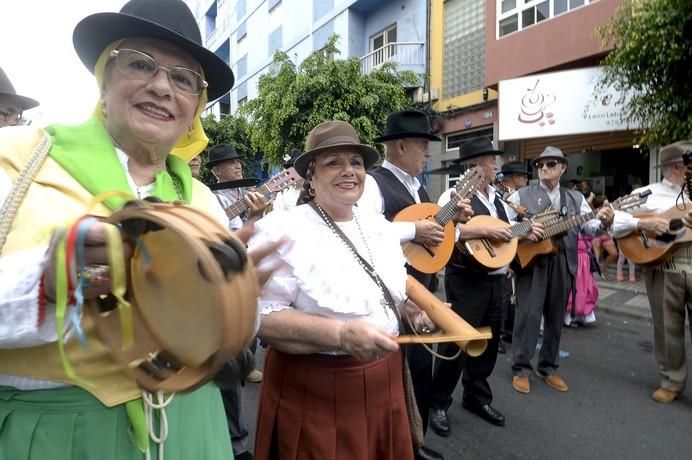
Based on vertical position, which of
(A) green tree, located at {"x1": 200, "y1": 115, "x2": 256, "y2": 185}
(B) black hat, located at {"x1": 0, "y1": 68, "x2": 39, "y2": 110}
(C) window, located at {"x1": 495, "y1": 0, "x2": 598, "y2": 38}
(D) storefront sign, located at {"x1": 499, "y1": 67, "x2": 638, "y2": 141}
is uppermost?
A: (C) window, located at {"x1": 495, "y1": 0, "x2": 598, "y2": 38}

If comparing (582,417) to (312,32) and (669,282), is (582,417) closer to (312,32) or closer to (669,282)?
(669,282)

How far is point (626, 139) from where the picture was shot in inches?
377

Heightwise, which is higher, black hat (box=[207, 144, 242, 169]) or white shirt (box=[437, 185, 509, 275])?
black hat (box=[207, 144, 242, 169])

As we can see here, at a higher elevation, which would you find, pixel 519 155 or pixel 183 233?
pixel 519 155

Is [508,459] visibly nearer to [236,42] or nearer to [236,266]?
[236,266]

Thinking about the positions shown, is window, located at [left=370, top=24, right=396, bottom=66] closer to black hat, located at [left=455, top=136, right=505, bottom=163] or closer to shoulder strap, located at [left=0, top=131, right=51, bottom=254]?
black hat, located at [left=455, top=136, right=505, bottom=163]

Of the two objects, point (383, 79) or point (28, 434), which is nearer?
point (28, 434)

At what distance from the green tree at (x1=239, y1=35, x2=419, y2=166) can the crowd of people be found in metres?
7.04

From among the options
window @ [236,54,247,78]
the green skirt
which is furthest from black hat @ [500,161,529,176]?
window @ [236,54,247,78]

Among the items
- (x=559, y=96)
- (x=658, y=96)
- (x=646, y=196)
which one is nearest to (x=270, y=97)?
(x=559, y=96)

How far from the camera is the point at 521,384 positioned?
3.91m

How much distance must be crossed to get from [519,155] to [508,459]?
10114 millimetres

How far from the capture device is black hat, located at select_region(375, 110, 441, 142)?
3330mm

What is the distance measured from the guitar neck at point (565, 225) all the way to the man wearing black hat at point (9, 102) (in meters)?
4.54
